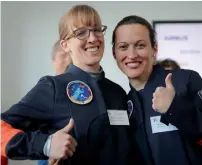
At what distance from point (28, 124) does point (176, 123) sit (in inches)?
21.7

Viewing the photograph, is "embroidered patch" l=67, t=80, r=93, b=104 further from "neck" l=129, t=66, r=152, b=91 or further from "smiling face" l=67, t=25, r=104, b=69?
"neck" l=129, t=66, r=152, b=91

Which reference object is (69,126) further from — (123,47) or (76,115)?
(123,47)

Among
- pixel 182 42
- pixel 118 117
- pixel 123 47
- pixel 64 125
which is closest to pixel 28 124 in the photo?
pixel 64 125

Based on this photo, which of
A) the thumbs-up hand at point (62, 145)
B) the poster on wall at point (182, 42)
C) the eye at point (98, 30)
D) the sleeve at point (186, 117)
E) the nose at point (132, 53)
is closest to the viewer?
the thumbs-up hand at point (62, 145)

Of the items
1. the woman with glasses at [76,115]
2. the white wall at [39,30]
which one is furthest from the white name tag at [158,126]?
the white wall at [39,30]

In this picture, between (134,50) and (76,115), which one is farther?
(134,50)

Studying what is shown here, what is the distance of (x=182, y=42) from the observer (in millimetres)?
3055

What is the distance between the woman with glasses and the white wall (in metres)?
1.77

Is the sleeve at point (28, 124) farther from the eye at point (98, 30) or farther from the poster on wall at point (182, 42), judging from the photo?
the poster on wall at point (182, 42)

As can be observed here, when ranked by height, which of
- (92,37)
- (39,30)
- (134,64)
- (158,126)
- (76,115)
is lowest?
(158,126)

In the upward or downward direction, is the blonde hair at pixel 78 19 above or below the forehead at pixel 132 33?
above

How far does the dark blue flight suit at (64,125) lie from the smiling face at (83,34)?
120 millimetres

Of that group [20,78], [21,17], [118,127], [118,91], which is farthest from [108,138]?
[21,17]

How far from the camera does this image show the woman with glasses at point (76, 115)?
1013 millimetres
